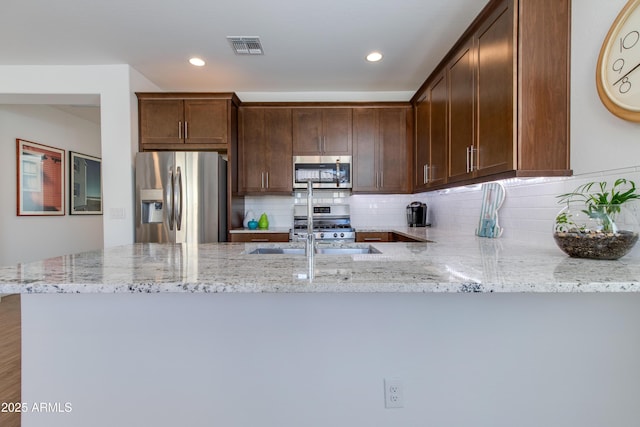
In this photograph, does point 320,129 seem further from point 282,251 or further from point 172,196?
point 282,251

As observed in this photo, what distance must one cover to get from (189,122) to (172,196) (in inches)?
33.0

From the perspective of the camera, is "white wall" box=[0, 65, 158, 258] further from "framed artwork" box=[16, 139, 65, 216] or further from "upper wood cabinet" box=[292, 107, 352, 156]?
"upper wood cabinet" box=[292, 107, 352, 156]

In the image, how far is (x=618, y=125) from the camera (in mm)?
1407

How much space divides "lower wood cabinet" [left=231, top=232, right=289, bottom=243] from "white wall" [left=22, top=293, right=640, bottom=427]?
7.00 feet

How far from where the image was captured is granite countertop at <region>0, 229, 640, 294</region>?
0.85 metres

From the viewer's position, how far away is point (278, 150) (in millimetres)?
3545

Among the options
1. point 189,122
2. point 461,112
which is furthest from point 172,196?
point 461,112

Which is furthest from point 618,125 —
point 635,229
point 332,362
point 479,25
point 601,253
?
point 332,362

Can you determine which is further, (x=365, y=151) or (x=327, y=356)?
(x=365, y=151)

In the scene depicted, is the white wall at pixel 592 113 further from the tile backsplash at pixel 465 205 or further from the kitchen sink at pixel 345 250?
the kitchen sink at pixel 345 250

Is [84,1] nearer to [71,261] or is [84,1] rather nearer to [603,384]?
[71,261]

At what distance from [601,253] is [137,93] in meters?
3.85

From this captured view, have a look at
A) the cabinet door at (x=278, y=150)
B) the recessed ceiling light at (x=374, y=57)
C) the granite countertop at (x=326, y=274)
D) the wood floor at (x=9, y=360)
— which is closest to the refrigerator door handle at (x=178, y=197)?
the cabinet door at (x=278, y=150)

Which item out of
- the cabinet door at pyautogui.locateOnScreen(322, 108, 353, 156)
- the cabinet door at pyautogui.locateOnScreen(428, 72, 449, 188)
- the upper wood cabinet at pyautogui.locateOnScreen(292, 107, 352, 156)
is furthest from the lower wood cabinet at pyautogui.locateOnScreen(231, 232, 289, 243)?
the cabinet door at pyautogui.locateOnScreen(428, 72, 449, 188)
